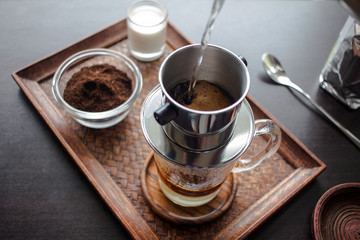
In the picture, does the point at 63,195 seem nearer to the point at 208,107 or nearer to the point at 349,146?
the point at 208,107

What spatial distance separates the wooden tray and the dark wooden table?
50mm

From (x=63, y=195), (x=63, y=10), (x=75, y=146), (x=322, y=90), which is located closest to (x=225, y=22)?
(x=322, y=90)

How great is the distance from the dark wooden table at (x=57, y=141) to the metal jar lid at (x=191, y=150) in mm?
341

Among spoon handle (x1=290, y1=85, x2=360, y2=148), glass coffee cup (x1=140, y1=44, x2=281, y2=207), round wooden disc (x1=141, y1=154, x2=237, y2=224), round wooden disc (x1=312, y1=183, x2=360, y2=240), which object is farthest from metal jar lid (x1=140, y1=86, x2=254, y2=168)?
spoon handle (x1=290, y1=85, x2=360, y2=148)

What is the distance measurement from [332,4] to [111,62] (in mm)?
1024

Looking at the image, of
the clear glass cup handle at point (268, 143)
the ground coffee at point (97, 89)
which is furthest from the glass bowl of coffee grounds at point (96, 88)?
the clear glass cup handle at point (268, 143)

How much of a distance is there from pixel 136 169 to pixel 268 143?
41cm

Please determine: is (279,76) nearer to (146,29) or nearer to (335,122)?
(335,122)

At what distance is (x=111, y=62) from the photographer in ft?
4.07

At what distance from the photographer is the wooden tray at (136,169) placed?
96 centimetres

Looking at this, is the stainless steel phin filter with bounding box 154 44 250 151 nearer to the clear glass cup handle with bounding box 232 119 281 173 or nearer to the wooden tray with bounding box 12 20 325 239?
the clear glass cup handle with bounding box 232 119 281 173

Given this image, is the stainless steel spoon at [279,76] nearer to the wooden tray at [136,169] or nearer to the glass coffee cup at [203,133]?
the wooden tray at [136,169]

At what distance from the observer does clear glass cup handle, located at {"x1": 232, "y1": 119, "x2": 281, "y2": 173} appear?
872 mm

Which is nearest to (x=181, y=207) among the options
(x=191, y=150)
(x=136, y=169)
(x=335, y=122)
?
(x=136, y=169)
